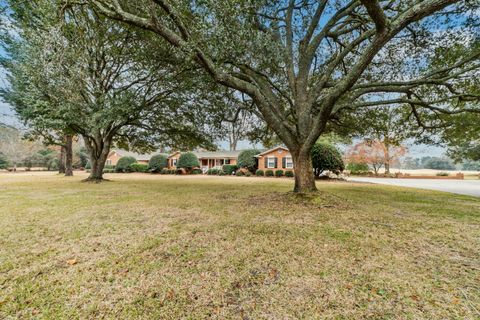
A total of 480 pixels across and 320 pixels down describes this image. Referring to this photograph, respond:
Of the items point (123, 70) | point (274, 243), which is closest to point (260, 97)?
point (274, 243)

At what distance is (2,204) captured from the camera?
626cm

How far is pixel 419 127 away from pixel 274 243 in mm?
9550

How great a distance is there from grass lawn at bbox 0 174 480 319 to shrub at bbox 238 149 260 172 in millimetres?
21049

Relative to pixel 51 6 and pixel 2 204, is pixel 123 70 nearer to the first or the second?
pixel 51 6

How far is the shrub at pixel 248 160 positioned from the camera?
1022 inches

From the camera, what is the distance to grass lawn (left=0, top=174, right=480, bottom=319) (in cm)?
191

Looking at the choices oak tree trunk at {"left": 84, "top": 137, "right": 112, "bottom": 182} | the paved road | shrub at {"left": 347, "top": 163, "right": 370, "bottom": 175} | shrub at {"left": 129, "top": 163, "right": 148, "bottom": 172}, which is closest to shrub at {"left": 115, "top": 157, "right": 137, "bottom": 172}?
shrub at {"left": 129, "top": 163, "right": 148, "bottom": 172}

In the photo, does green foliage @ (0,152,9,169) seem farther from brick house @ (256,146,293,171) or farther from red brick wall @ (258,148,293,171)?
red brick wall @ (258,148,293,171)

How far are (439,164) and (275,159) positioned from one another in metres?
62.9

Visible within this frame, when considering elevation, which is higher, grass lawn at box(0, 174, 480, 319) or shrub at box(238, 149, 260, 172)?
shrub at box(238, 149, 260, 172)

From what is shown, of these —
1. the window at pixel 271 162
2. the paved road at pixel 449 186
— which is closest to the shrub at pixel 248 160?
the window at pixel 271 162

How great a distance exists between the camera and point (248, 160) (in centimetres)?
2597

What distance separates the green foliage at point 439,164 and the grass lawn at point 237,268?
74.5 meters

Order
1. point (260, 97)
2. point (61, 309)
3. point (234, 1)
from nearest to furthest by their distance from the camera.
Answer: point (61, 309)
point (234, 1)
point (260, 97)
